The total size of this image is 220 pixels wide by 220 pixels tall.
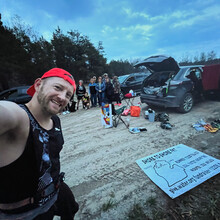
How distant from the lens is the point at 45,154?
0.71 meters

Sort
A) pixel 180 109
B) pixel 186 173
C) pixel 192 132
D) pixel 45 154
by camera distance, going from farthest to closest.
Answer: pixel 180 109 < pixel 192 132 < pixel 186 173 < pixel 45 154

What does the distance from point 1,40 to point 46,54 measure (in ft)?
24.6

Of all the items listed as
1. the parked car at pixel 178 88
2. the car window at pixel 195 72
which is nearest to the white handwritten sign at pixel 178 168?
the parked car at pixel 178 88

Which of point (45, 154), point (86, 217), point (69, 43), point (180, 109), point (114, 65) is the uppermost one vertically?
point (69, 43)

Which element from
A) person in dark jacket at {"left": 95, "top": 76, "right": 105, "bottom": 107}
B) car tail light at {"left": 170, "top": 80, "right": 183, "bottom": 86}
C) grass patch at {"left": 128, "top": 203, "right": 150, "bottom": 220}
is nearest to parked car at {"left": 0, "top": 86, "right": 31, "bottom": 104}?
person in dark jacket at {"left": 95, "top": 76, "right": 105, "bottom": 107}

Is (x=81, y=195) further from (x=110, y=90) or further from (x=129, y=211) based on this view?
(x=110, y=90)

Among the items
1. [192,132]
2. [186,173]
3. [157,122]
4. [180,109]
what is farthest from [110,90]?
[186,173]

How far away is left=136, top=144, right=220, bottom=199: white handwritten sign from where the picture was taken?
5.05 feet

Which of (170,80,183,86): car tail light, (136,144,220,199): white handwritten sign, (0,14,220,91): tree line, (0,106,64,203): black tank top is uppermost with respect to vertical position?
(0,14,220,91): tree line

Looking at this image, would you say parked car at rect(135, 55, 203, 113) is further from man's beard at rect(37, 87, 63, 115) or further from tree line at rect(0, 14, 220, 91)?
tree line at rect(0, 14, 220, 91)

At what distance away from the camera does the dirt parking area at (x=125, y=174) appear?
1298mm

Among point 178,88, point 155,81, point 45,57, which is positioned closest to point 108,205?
point 178,88

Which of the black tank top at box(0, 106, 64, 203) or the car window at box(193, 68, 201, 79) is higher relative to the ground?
the car window at box(193, 68, 201, 79)

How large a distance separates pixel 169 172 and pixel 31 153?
1936 millimetres
